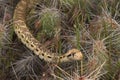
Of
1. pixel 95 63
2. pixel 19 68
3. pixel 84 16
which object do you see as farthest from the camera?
pixel 84 16

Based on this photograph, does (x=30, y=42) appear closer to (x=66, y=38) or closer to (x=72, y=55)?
(x=66, y=38)

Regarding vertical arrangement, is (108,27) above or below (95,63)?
above

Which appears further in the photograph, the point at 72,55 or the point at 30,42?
the point at 30,42

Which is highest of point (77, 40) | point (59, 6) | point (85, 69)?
point (59, 6)

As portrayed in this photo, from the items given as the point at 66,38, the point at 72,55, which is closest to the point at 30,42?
the point at 66,38

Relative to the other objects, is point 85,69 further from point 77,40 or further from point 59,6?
point 59,6

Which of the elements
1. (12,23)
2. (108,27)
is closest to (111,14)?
(108,27)

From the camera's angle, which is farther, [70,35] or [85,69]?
[70,35]

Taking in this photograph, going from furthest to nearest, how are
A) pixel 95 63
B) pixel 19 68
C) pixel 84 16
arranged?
pixel 84 16 < pixel 19 68 < pixel 95 63
